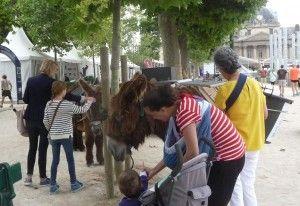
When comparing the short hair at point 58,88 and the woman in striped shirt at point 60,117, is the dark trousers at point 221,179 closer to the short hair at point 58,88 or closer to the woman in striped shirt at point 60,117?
the woman in striped shirt at point 60,117

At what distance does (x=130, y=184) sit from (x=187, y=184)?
0.91 m

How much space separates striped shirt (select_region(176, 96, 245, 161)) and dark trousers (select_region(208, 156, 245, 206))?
56 mm

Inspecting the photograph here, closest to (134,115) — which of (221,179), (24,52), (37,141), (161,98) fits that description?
(161,98)

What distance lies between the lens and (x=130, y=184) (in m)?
4.38

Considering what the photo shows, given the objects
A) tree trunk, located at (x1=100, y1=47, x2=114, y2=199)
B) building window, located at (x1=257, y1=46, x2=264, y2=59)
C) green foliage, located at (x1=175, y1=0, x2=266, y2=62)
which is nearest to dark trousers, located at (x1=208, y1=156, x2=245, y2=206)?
tree trunk, located at (x1=100, y1=47, x2=114, y2=199)

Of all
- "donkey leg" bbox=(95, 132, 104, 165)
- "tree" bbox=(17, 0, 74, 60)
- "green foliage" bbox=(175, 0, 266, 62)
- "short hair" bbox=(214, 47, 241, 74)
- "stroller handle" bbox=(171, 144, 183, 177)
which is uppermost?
"tree" bbox=(17, 0, 74, 60)

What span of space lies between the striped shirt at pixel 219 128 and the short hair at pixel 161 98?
73mm

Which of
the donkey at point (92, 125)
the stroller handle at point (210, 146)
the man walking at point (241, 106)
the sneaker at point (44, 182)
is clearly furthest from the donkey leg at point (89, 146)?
the stroller handle at point (210, 146)

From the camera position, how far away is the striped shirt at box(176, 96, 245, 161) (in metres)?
3.55

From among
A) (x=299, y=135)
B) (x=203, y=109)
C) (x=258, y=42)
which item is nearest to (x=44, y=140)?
(x=203, y=109)

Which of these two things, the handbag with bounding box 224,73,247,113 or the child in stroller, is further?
the handbag with bounding box 224,73,247,113

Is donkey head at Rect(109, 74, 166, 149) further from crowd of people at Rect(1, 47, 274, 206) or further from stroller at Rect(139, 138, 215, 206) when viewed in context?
stroller at Rect(139, 138, 215, 206)

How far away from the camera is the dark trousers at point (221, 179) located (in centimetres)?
394

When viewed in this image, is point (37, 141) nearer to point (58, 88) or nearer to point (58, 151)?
point (58, 151)
